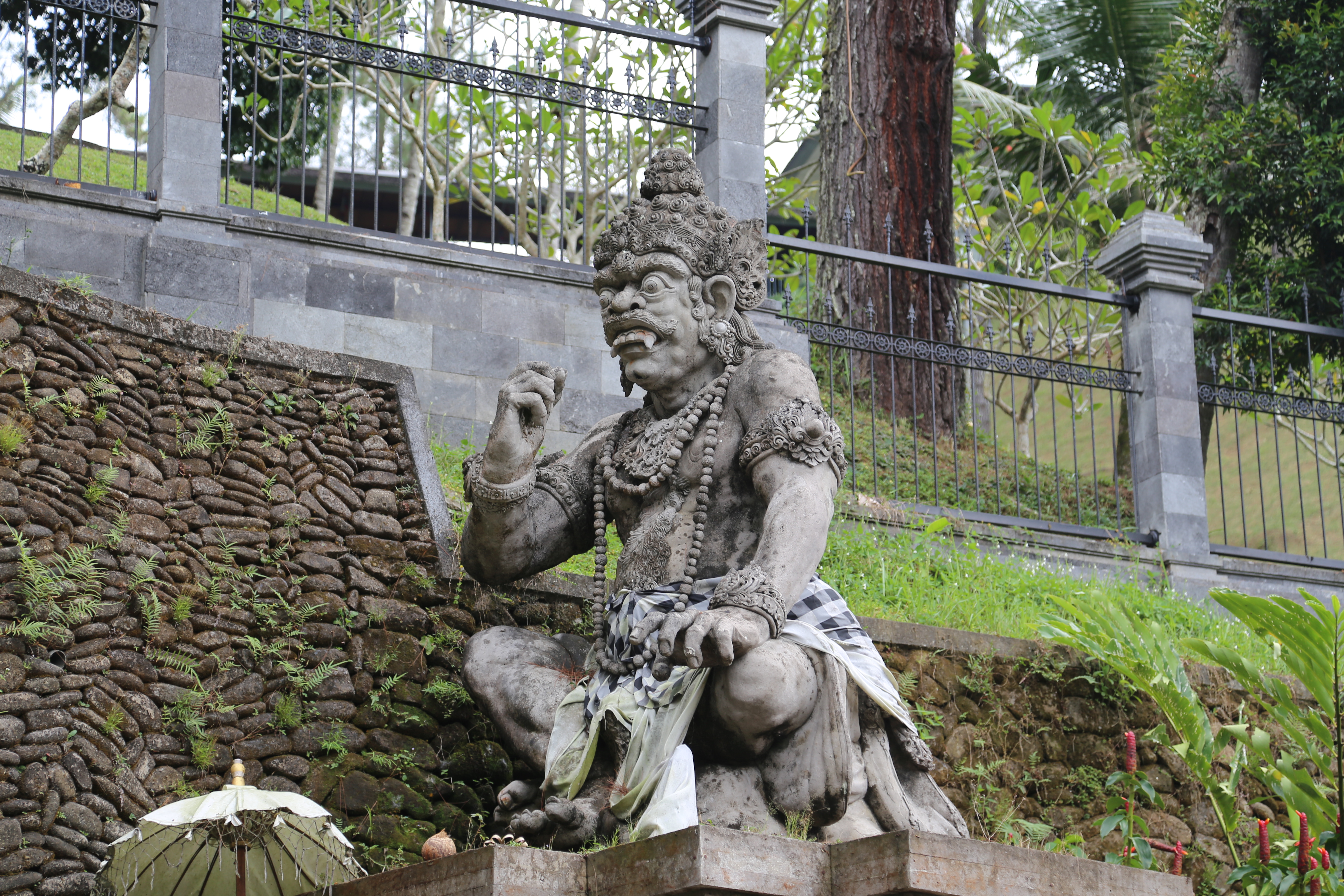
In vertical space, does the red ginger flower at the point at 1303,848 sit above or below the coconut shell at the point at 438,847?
below

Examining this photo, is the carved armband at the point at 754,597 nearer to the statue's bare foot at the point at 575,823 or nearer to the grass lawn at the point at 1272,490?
the statue's bare foot at the point at 575,823

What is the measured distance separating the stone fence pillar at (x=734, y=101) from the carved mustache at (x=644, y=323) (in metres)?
4.74

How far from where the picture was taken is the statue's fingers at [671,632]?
14.2 ft

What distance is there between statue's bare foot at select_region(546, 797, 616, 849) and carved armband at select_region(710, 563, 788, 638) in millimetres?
704

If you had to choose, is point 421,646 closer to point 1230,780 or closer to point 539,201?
point 1230,780

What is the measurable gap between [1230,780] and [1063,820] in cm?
84

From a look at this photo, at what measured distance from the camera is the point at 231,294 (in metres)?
8.62

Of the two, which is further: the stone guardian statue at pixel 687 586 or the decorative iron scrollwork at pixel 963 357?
the decorative iron scrollwork at pixel 963 357

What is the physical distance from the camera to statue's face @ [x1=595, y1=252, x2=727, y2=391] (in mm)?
5270

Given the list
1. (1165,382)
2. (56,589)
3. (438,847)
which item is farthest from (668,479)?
(1165,382)

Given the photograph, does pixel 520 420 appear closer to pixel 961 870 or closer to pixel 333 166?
pixel 961 870

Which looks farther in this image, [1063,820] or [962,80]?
[962,80]

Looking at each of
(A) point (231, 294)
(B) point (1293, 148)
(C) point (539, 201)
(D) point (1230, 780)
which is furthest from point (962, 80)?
(D) point (1230, 780)

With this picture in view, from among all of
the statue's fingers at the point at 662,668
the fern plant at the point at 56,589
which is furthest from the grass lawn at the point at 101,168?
the statue's fingers at the point at 662,668
